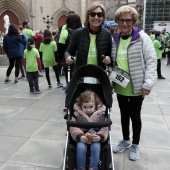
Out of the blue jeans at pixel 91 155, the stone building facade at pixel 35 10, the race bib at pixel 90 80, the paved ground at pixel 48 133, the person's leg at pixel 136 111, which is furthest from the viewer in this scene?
the stone building facade at pixel 35 10

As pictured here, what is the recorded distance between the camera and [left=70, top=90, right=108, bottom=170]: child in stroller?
8.47ft

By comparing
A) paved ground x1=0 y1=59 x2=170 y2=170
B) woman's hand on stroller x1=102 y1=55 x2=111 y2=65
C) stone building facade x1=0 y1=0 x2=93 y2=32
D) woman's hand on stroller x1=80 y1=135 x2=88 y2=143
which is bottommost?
paved ground x1=0 y1=59 x2=170 y2=170

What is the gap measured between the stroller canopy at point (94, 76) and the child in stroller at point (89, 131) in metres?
0.11

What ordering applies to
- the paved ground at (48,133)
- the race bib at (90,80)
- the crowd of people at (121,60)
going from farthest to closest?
the paved ground at (48,133), the race bib at (90,80), the crowd of people at (121,60)

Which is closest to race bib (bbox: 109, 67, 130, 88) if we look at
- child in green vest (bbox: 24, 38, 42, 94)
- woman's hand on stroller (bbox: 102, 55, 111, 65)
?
woman's hand on stroller (bbox: 102, 55, 111, 65)

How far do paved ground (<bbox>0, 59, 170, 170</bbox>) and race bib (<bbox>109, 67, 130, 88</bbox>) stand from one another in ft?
3.58

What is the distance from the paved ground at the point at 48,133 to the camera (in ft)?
10.8

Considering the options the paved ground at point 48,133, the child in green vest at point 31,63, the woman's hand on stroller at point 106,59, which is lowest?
the paved ground at point 48,133

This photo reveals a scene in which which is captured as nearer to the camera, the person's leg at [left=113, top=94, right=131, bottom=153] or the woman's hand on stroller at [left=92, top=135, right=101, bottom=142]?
the woman's hand on stroller at [left=92, top=135, right=101, bottom=142]

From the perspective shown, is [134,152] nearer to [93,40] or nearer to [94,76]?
[94,76]

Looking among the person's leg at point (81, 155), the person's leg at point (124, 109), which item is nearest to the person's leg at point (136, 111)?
the person's leg at point (124, 109)

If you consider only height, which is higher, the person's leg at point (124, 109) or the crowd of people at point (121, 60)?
the crowd of people at point (121, 60)

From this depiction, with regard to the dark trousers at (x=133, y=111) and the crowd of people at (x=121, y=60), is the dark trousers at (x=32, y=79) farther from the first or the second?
the dark trousers at (x=133, y=111)

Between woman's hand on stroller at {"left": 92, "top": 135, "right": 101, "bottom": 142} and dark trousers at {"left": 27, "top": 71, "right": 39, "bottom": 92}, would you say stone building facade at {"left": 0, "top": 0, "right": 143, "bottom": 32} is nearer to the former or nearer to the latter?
dark trousers at {"left": 27, "top": 71, "right": 39, "bottom": 92}
